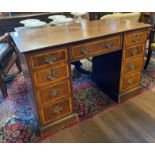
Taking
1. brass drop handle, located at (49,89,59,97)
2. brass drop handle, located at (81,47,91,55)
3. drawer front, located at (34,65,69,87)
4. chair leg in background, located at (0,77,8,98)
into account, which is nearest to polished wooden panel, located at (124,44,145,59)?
brass drop handle, located at (81,47,91,55)

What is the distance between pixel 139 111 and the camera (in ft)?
6.00

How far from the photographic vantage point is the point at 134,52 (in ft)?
5.72

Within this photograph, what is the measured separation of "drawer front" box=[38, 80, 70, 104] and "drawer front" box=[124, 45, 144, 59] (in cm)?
67

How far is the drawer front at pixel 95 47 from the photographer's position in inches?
55.6

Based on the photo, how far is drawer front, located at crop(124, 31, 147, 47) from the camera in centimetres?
162

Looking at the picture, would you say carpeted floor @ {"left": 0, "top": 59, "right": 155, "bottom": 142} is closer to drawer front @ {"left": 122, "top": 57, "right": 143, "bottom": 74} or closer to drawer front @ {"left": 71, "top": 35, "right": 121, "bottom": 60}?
drawer front @ {"left": 122, "top": 57, "right": 143, "bottom": 74}

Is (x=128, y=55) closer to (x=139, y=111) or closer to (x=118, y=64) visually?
(x=118, y=64)

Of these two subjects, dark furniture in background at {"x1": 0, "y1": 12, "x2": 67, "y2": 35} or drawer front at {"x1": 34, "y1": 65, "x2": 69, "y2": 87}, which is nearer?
drawer front at {"x1": 34, "y1": 65, "x2": 69, "y2": 87}

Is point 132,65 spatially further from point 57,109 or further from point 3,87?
point 3,87

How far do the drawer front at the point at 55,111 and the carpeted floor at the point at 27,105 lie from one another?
0.66 ft

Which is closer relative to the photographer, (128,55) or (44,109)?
(44,109)

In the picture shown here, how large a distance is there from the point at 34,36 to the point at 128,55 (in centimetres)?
92
